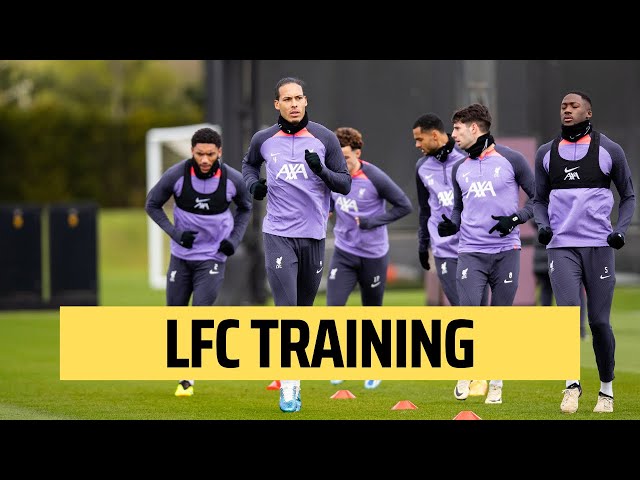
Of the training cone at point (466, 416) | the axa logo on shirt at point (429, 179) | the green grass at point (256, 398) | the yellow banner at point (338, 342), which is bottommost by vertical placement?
the green grass at point (256, 398)

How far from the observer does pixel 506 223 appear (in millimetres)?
10570

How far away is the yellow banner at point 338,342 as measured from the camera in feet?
30.3

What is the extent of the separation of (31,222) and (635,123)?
10.2m

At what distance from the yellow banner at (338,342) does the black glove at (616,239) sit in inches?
26.5

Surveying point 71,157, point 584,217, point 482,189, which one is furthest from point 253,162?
point 71,157

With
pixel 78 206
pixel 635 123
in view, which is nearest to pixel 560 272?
pixel 78 206

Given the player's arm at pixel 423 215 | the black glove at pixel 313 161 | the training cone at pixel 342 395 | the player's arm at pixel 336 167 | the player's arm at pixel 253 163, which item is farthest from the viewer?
the player's arm at pixel 423 215

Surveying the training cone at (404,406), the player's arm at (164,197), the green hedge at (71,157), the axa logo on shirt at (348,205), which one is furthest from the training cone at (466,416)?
the green hedge at (71,157)

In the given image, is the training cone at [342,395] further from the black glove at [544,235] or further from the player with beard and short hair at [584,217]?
the black glove at [544,235]

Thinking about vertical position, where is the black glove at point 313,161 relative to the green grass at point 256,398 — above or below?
above

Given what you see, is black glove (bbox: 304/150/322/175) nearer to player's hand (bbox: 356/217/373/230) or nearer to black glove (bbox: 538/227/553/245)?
black glove (bbox: 538/227/553/245)

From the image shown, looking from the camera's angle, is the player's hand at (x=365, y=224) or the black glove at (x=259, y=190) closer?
the black glove at (x=259, y=190)

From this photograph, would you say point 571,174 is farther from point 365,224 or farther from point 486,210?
point 365,224

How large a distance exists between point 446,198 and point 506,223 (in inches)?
51.6
